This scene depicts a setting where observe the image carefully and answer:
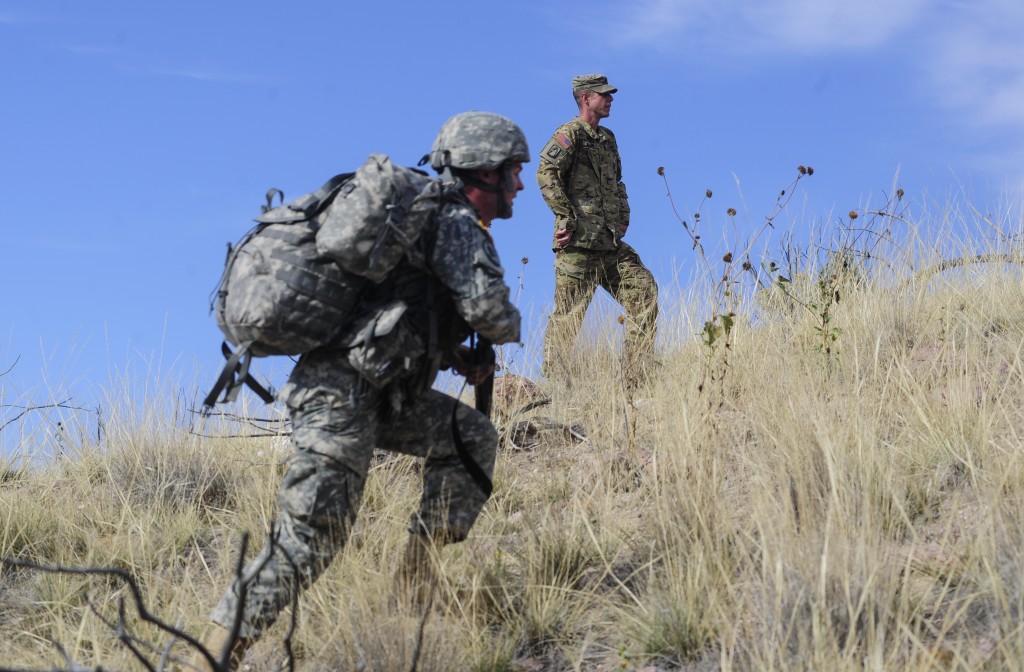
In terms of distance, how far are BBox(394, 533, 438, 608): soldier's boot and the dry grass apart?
118mm

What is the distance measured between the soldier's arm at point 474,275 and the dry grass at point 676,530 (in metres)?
1.12

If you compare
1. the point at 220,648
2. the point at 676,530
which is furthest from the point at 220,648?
the point at 676,530

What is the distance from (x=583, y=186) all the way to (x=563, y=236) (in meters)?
0.44

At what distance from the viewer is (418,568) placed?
14.6ft

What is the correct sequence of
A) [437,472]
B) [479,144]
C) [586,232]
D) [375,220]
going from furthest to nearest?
[586,232]
[437,472]
[479,144]
[375,220]

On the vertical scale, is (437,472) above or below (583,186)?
below

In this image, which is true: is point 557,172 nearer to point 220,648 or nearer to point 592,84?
point 592,84

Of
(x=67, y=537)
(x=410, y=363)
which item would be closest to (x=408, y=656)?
(x=410, y=363)

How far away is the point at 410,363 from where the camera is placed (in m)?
4.05

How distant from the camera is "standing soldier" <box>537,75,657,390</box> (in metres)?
8.63

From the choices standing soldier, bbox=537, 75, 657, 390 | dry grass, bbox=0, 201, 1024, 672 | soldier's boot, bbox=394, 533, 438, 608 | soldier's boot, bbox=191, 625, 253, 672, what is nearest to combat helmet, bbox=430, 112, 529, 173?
soldier's boot, bbox=394, 533, 438, 608

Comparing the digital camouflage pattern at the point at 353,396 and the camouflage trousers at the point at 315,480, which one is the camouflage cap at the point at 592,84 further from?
the camouflage trousers at the point at 315,480

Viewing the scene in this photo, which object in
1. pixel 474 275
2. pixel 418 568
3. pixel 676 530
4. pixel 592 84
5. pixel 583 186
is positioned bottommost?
pixel 418 568

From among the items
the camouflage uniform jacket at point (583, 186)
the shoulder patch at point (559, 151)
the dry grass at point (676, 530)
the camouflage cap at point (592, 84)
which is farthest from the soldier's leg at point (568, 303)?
the camouflage cap at point (592, 84)
